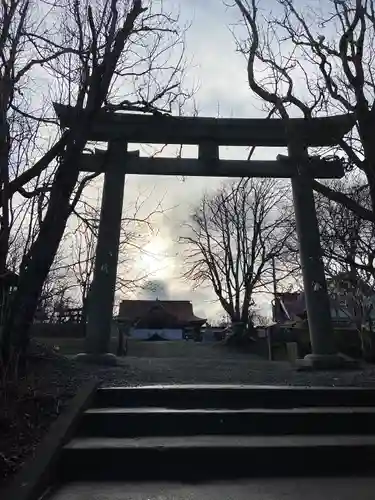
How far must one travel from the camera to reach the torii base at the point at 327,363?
786 cm

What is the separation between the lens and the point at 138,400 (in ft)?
16.3

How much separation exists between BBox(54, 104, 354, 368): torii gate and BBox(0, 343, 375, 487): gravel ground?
1288 millimetres

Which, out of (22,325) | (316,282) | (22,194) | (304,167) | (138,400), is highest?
(304,167)

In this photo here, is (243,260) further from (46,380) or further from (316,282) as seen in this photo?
(46,380)

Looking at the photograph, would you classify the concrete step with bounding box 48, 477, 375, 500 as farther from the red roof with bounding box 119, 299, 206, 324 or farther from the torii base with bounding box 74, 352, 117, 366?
the red roof with bounding box 119, 299, 206, 324

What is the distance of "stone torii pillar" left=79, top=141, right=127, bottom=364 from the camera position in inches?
317

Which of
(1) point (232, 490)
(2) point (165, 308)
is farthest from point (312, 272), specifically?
(2) point (165, 308)

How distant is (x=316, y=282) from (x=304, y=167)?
2.04 metres

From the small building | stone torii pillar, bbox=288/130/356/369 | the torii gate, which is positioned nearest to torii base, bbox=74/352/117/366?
the torii gate

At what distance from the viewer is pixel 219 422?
14.5 ft

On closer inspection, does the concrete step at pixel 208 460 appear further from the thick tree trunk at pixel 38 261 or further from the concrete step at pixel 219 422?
the thick tree trunk at pixel 38 261

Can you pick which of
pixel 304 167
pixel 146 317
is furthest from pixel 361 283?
pixel 146 317

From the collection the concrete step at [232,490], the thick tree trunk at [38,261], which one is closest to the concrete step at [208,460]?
the concrete step at [232,490]

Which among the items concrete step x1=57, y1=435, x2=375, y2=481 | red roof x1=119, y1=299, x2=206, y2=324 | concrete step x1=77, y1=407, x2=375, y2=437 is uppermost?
red roof x1=119, y1=299, x2=206, y2=324
